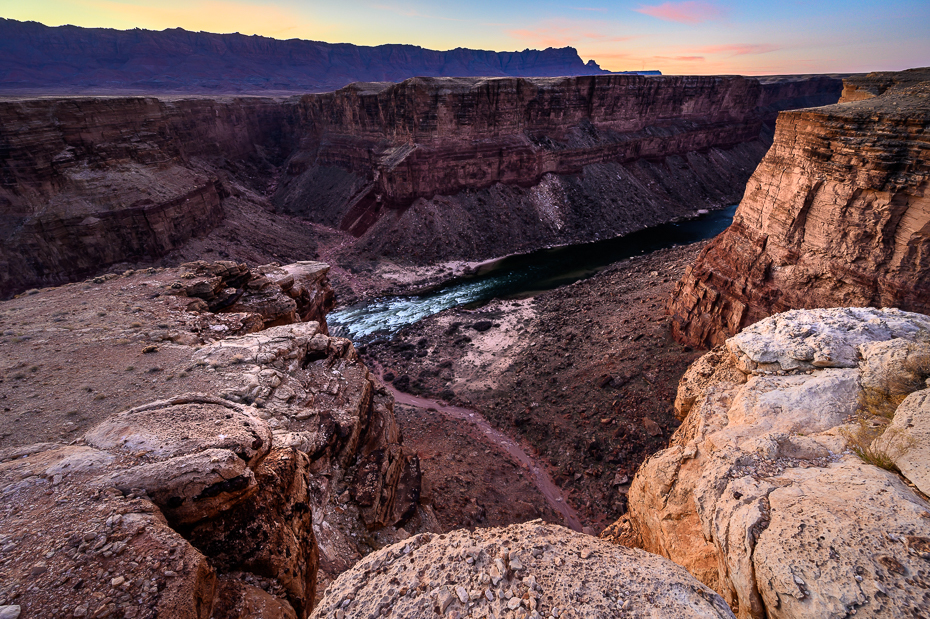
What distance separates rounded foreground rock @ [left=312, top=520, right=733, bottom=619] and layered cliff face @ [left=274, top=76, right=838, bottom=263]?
2991cm

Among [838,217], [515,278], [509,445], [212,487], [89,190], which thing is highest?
[838,217]

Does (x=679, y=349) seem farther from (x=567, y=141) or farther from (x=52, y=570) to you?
(x=567, y=141)

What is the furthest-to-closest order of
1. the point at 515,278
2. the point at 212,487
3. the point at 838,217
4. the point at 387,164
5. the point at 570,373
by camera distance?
1. the point at 387,164
2. the point at 515,278
3. the point at 570,373
4. the point at 838,217
5. the point at 212,487

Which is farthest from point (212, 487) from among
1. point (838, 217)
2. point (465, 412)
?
point (838, 217)

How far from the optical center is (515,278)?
3103 centimetres

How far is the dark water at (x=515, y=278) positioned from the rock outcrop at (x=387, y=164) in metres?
2.15

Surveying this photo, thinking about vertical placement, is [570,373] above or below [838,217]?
below

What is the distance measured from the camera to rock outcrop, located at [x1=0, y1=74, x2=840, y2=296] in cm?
2202

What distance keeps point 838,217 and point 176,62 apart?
126686 millimetres

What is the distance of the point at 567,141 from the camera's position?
135 ft

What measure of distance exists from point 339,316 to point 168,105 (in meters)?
25.2

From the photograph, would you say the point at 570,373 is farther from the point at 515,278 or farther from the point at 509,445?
the point at 515,278

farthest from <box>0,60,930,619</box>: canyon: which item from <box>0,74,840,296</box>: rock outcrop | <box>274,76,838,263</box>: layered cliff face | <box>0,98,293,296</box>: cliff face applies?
<box>274,76,838,263</box>: layered cliff face

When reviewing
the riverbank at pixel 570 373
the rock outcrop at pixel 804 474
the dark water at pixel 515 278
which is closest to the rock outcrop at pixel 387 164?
the dark water at pixel 515 278
